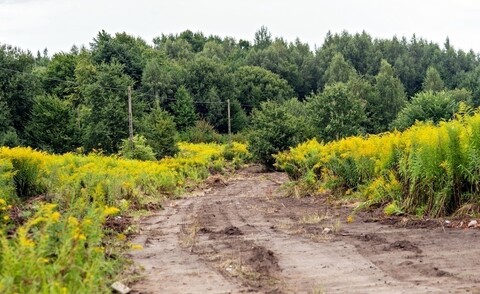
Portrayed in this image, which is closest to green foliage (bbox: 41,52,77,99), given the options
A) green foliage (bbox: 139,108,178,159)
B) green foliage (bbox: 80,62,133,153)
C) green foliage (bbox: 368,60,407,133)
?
green foliage (bbox: 80,62,133,153)

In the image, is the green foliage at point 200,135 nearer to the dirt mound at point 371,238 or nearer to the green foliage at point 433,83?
the green foliage at point 433,83

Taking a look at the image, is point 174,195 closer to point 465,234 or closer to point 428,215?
point 428,215

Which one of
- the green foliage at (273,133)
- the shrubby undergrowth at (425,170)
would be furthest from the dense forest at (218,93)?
the shrubby undergrowth at (425,170)

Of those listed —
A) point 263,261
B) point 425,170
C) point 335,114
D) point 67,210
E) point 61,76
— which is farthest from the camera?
point 61,76

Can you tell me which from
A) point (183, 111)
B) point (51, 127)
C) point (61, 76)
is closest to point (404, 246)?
point (51, 127)

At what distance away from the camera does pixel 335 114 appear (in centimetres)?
5231

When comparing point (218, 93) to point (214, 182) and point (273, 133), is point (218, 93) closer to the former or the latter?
point (273, 133)

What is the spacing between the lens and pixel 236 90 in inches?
3019

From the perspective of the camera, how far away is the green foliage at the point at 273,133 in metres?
36.4

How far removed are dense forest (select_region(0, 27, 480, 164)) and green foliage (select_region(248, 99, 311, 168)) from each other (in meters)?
0.07

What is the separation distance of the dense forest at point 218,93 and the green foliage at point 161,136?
0.29 ft

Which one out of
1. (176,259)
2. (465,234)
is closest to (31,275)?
(176,259)

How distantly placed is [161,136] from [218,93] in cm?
3709

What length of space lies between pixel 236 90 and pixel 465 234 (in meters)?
68.5
